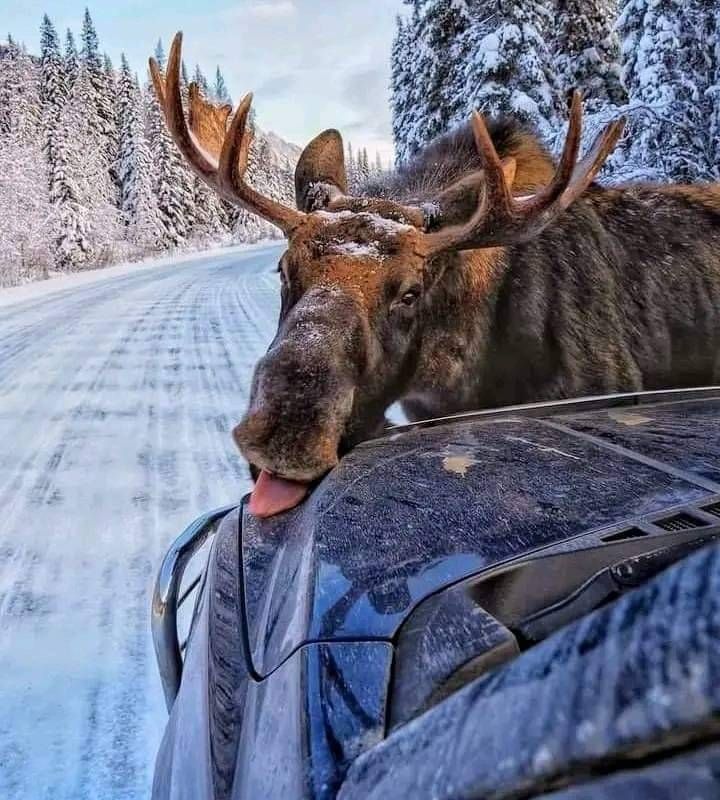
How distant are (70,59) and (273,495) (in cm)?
6867

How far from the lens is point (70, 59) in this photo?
60844 mm

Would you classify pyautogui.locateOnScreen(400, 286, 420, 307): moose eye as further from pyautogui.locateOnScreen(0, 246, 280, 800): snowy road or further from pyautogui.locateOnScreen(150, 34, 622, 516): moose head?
pyautogui.locateOnScreen(0, 246, 280, 800): snowy road

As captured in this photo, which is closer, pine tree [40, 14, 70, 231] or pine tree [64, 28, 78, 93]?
pine tree [40, 14, 70, 231]

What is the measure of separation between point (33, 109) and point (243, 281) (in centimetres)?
3492

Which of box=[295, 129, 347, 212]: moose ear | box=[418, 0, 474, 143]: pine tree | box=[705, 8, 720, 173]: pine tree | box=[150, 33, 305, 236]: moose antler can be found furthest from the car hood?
box=[418, 0, 474, 143]: pine tree

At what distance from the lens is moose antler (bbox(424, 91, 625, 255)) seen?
3.61 meters

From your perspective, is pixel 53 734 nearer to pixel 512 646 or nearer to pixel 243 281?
pixel 512 646

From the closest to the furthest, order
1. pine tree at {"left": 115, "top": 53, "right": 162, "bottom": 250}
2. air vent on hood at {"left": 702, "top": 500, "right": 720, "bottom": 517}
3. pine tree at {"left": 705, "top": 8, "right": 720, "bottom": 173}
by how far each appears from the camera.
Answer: air vent on hood at {"left": 702, "top": 500, "right": 720, "bottom": 517} < pine tree at {"left": 705, "top": 8, "right": 720, "bottom": 173} < pine tree at {"left": 115, "top": 53, "right": 162, "bottom": 250}

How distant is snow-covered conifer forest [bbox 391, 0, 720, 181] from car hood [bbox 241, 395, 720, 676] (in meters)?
11.6

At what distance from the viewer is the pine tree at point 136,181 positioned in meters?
49.5

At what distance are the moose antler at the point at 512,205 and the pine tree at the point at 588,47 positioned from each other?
18164mm

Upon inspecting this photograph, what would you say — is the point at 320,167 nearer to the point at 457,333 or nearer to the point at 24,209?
the point at 457,333

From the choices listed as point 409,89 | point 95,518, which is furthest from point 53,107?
point 95,518

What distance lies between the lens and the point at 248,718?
4.27ft
